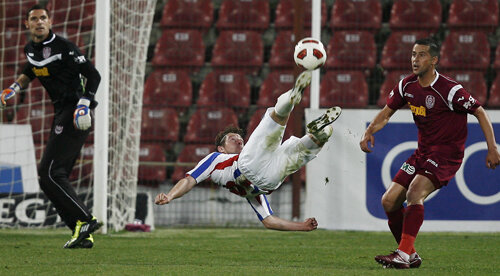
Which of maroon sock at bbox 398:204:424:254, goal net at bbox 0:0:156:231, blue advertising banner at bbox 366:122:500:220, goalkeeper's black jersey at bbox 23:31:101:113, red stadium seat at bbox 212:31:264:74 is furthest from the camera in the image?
red stadium seat at bbox 212:31:264:74

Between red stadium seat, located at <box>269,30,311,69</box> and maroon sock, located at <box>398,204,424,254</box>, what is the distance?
231 inches

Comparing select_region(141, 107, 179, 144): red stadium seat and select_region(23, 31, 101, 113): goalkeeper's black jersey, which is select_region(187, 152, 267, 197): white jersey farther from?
select_region(141, 107, 179, 144): red stadium seat

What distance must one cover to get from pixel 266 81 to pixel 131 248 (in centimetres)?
→ 449

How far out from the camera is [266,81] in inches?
460

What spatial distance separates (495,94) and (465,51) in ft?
2.24

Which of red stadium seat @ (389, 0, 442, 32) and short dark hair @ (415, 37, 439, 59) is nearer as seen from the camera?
short dark hair @ (415, 37, 439, 59)

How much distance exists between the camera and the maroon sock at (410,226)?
6117mm

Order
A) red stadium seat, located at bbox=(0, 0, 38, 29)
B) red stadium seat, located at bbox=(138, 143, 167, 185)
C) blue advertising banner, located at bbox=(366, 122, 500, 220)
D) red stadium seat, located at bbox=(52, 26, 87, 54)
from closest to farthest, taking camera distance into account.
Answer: blue advertising banner, located at bbox=(366, 122, 500, 220), red stadium seat, located at bbox=(138, 143, 167, 185), red stadium seat, located at bbox=(52, 26, 87, 54), red stadium seat, located at bbox=(0, 0, 38, 29)

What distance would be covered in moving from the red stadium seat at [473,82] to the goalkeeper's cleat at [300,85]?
558 centimetres

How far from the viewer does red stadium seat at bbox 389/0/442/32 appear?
38.5ft

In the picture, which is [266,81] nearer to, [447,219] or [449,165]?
[447,219]

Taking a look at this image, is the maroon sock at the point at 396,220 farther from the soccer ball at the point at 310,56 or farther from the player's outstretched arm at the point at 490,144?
the soccer ball at the point at 310,56

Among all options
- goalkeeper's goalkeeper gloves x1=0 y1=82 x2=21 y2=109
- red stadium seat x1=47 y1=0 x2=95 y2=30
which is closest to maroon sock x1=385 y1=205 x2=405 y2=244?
goalkeeper's goalkeeper gloves x1=0 y1=82 x2=21 y2=109

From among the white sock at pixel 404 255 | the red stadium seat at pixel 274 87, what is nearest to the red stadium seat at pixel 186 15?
the red stadium seat at pixel 274 87
